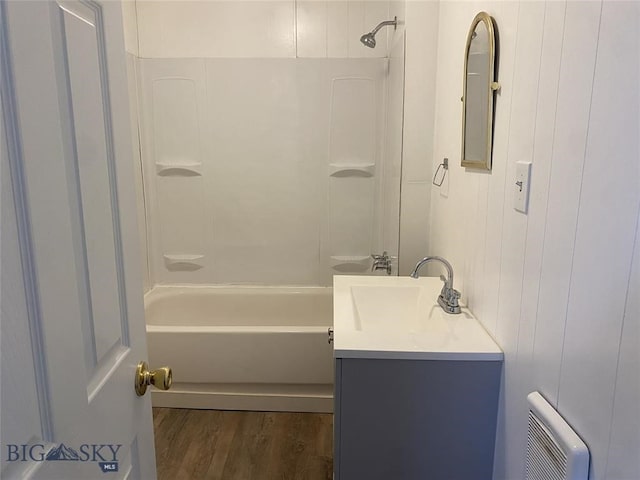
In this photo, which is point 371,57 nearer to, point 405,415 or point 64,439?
point 405,415

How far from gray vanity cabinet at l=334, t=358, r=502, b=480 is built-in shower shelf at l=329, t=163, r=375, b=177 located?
190 centimetres

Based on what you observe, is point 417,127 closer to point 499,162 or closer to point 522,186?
point 499,162

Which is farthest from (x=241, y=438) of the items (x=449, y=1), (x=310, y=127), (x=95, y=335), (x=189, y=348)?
(x=449, y=1)

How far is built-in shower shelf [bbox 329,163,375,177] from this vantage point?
2.93 m

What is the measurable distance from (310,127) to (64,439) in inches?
98.8

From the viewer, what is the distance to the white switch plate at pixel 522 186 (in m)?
1.05

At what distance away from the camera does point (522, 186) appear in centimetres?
108

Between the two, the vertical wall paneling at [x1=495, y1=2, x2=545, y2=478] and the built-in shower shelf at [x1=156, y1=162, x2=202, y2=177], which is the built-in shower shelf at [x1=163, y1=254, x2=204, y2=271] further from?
the vertical wall paneling at [x1=495, y1=2, x2=545, y2=478]

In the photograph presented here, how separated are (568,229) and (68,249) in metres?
0.86

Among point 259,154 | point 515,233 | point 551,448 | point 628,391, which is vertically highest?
point 259,154

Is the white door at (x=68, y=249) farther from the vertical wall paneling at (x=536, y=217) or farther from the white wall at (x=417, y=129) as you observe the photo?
the white wall at (x=417, y=129)

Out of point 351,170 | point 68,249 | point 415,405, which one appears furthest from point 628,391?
point 351,170

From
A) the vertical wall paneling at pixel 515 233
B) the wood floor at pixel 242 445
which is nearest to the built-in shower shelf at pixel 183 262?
the wood floor at pixel 242 445

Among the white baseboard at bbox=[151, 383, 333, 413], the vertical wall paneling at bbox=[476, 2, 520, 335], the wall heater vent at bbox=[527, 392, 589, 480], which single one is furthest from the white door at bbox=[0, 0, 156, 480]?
the white baseboard at bbox=[151, 383, 333, 413]
